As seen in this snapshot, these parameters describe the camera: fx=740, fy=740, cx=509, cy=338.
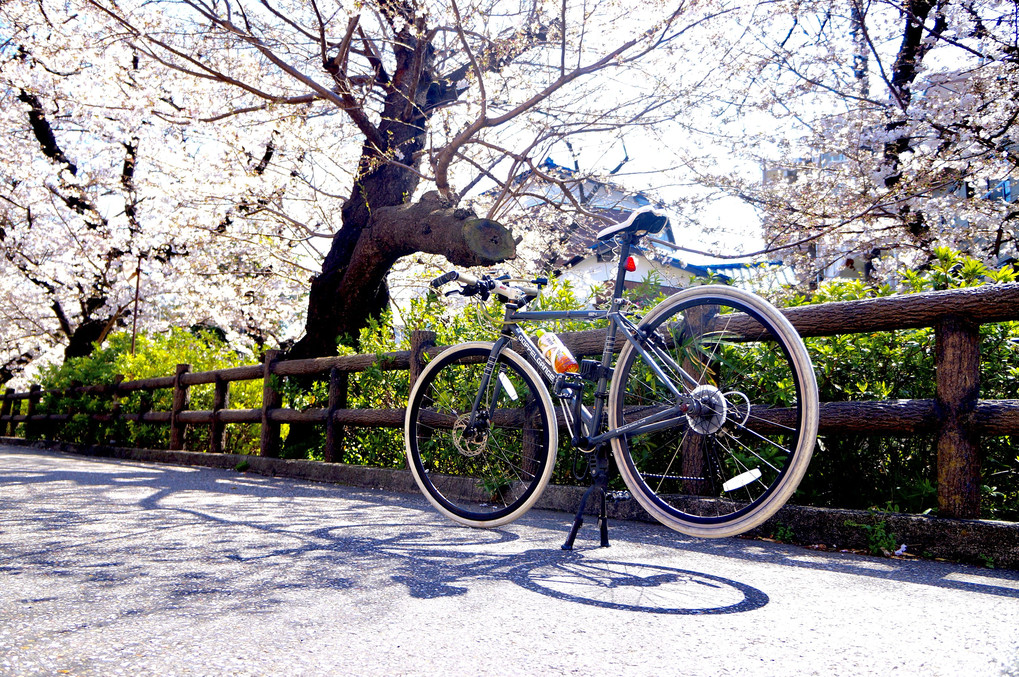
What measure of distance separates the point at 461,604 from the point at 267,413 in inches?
206

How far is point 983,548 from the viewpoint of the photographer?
8.58 ft

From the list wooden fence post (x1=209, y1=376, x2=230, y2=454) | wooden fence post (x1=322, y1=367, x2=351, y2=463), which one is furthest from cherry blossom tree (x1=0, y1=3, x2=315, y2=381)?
wooden fence post (x1=322, y1=367, x2=351, y2=463)

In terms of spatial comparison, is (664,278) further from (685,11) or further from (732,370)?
(685,11)

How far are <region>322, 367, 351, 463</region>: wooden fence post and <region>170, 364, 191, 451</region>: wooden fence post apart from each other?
341 centimetres

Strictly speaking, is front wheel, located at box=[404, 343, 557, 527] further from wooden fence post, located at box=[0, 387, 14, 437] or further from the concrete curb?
wooden fence post, located at box=[0, 387, 14, 437]

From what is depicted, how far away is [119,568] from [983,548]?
2918mm

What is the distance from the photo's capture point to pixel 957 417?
109 inches

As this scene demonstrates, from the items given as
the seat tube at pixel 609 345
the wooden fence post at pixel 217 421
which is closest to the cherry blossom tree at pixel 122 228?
the wooden fence post at pixel 217 421

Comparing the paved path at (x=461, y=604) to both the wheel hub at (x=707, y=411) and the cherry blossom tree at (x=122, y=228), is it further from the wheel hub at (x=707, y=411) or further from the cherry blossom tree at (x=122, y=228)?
the cherry blossom tree at (x=122, y=228)

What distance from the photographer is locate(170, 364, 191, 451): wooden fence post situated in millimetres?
8516

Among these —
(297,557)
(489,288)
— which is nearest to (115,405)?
(489,288)

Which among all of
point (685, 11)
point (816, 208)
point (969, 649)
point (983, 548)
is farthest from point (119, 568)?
point (816, 208)

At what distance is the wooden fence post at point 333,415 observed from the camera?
5.93 m

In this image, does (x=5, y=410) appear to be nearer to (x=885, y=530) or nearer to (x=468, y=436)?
(x=468, y=436)
